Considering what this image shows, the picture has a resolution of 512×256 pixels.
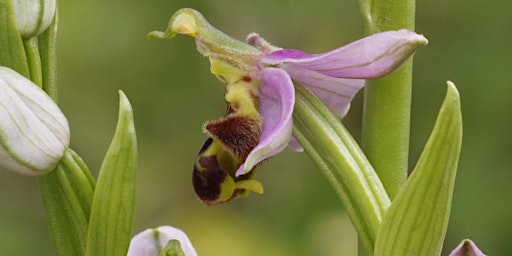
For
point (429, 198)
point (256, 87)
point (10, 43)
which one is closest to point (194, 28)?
point (256, 87)

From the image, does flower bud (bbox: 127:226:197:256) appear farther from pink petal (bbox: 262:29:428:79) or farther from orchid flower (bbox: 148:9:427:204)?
pink petal (bbox: 262:29:428:79)

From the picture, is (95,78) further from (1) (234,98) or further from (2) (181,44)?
(1) (234,98)

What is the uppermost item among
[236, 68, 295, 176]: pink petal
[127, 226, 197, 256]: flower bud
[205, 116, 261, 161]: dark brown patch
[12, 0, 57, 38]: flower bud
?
[12, 0, 57, 38]: flower bud

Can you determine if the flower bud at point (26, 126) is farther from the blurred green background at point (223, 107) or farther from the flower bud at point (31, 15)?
the blurred green background at point (223, 107)

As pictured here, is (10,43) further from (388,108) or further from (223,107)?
(223,107)

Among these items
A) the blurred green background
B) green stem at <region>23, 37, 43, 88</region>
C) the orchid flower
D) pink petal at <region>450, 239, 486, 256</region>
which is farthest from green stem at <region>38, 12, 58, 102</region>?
the blurred green background
